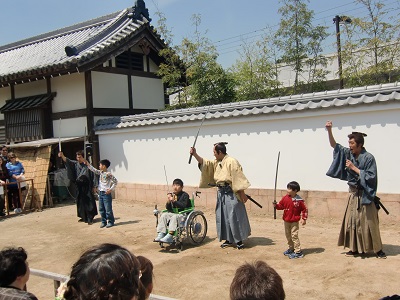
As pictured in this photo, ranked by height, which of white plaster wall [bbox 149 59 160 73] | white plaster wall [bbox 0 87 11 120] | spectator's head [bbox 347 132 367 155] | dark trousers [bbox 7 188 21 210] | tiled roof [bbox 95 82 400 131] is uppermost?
white plaster wall [bbox 149 59 160 73]

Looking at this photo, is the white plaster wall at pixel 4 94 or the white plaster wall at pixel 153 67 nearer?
the white plaster wall at pixel 4 94

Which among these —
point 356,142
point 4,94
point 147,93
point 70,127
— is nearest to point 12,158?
point 70,127

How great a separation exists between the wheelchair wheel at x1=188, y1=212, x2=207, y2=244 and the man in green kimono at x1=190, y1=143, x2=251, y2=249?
1.35ft

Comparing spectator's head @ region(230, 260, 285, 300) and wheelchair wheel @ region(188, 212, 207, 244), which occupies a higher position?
spectator's head @ region(230, 260, 285, 300)

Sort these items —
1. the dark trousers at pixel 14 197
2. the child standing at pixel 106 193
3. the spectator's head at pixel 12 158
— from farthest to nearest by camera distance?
the spectator's head at pixel 12 158 < the dark trousers at pixel 14 197 < the child standing at pixel 106 193

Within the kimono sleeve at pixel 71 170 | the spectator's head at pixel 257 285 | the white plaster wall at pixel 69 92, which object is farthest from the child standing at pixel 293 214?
the white plaster wall at pixel 69 92

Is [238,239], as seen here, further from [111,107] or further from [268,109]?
[111,107]

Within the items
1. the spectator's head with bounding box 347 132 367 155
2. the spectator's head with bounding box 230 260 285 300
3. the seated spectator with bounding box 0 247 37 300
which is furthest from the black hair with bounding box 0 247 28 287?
the spectator's head with bounding box 347 132 367 155

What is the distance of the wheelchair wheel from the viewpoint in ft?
23.7

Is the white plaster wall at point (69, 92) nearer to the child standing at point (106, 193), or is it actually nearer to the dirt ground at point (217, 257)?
the dirt ground at point (217, 257)

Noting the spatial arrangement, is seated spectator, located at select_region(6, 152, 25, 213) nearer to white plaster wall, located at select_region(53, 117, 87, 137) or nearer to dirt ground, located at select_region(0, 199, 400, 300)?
dirt ground, located at select_region(0, 199, 400, 300)

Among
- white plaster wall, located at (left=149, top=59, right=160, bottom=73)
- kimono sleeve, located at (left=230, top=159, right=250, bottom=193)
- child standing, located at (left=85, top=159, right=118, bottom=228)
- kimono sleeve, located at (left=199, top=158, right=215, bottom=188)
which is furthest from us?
white plaster wall, located at (left=149, top=59, right=160, bottom=73)

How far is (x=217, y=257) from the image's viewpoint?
661 centimetres

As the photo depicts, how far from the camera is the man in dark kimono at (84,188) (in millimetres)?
9977
